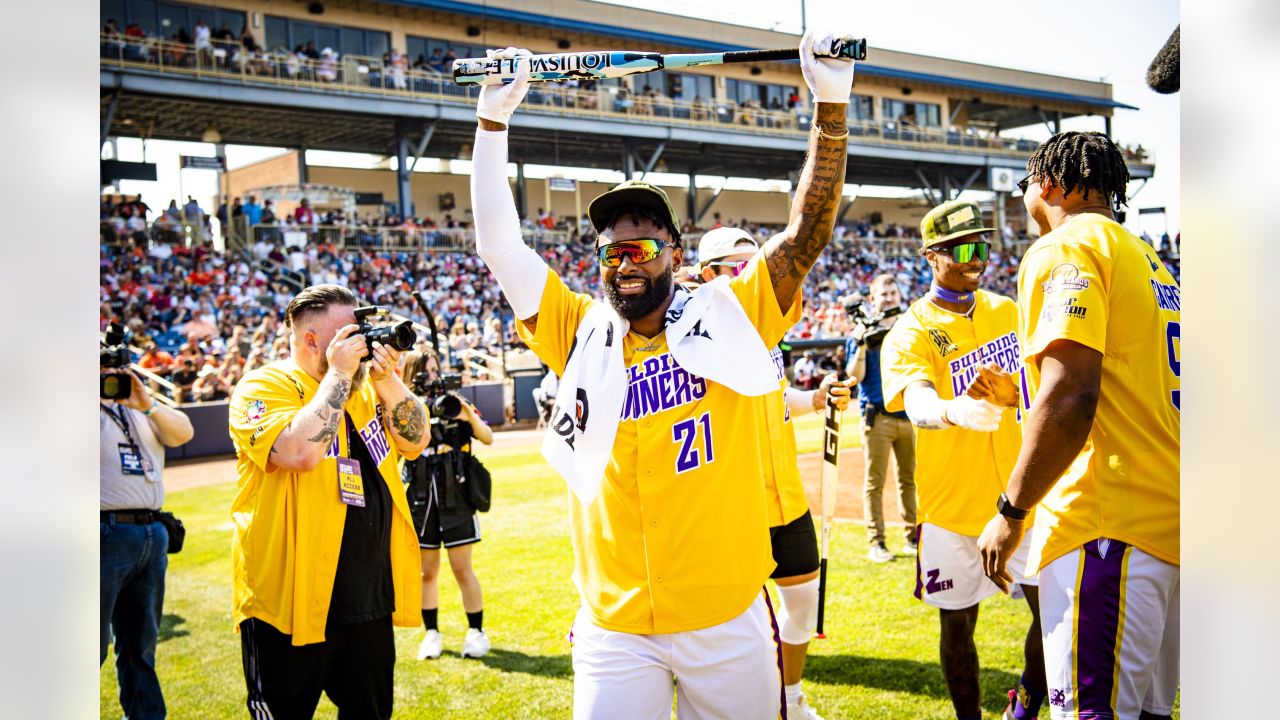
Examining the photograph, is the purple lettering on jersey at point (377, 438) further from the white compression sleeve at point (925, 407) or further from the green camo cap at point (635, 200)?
the white compression sleeve at point (925, 407)

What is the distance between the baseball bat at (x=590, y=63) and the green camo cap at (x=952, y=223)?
2.07 metres

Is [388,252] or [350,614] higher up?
[388,252]

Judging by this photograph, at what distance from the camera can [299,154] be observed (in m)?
32.3

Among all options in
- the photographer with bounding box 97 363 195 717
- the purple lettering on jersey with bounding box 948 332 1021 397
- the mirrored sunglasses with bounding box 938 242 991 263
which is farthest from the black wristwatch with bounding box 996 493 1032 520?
the photographer with bounding box 97 363 195 717

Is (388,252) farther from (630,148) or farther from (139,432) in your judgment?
(139,432)

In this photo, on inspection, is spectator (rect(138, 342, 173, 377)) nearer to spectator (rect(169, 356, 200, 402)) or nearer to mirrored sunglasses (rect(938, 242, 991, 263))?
spectator (rect(169, 356, 200, 402))

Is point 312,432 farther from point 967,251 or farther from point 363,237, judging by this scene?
point 363,237

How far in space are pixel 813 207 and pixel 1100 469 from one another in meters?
1.16

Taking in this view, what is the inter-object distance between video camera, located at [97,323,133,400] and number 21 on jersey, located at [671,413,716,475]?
123 inches

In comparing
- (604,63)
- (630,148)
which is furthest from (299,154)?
(604,63)

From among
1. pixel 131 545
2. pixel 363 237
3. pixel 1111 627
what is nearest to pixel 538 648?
pixel 131 545

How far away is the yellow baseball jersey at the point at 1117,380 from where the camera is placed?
8.48 feet
